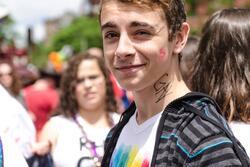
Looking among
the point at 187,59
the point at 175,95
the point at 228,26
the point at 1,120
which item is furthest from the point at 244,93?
the point at 187,59

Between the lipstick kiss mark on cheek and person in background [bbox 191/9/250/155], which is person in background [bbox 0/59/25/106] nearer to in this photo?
person in background [bbox 191/9/250/155]

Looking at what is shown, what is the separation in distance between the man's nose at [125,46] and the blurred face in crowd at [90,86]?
A: 2701 mm

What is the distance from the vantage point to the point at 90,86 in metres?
4.52

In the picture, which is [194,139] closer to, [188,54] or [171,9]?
[171,9]

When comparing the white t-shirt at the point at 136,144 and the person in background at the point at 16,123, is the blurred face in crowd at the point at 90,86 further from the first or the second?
the white t-shirt at the point at 136,144

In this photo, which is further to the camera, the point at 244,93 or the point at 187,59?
the point at 187,59

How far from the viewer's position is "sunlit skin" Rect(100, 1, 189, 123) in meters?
1.76

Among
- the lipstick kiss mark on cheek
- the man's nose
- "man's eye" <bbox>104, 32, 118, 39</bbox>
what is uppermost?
"man's eye" <bbox>104, 32, 118, 39</bbox>

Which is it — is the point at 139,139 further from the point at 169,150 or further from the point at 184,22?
the point at 184,22

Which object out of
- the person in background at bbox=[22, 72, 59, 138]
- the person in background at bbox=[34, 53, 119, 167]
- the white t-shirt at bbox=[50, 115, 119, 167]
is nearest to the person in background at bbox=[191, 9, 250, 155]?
the person in background at bbox=[34, 53, 119, 167]

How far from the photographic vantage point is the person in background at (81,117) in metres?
3.95

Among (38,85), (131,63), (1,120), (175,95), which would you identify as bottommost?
(38,85)

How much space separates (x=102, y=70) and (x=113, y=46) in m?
2.86

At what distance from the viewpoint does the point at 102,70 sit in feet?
15.4
